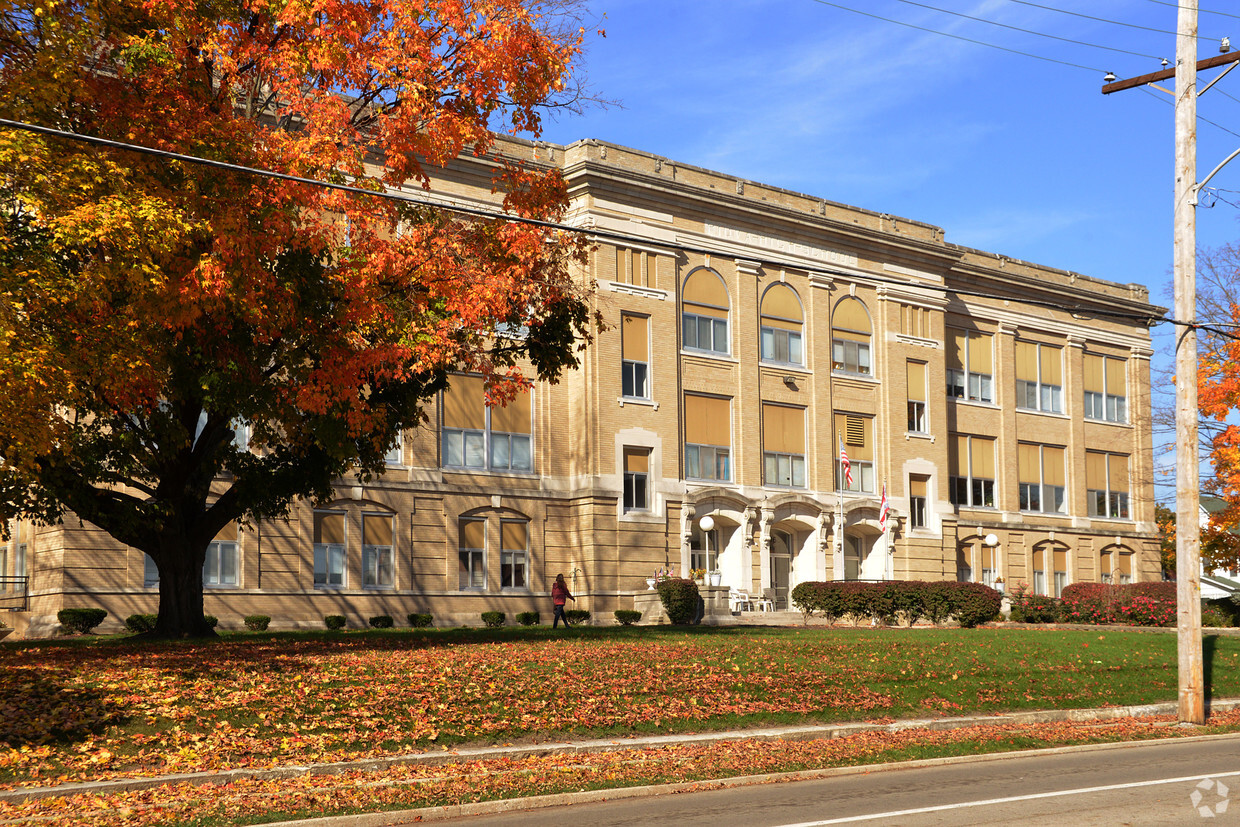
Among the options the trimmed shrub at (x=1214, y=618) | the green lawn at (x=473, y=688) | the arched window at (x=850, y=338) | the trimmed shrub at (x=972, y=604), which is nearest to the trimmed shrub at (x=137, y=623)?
the green lawn at (x=473, y=688)

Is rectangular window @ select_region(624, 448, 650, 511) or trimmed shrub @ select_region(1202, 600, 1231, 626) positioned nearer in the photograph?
trimmed shrub @ select_region(1202, 600, 1231, 626)

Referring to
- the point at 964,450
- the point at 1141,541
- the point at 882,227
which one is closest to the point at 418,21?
the point at 882,227

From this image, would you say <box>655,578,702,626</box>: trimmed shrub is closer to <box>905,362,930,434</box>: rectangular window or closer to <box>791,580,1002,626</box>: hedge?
<box>791,580,1002,626</box>: hedge

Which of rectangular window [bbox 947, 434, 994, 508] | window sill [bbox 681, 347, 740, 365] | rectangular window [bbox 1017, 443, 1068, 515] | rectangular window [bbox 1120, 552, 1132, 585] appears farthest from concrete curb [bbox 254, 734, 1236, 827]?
rectangular window [bbox 1120, 552, 1132, 585]

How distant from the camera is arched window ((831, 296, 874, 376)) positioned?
47812 mm

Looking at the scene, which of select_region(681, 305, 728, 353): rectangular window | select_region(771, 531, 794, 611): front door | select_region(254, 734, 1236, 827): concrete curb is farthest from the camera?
select_region(771, 531, 794, 611): front door

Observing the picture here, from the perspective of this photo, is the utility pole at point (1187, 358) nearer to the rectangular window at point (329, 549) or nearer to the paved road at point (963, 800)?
the paved road at point (963, 800)

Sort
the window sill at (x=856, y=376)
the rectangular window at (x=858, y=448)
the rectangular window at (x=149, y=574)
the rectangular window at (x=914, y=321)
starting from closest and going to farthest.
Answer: the rectangular window at (x=149, y=574) < the window sill at (x=856, y=376) < the rectangular window at (x=858, y=448) < the rectangular window at (x=914, y=321)

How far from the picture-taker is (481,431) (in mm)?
40656

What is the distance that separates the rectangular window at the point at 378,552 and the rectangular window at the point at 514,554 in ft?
12.5

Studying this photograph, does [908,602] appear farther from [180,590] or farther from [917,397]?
[180,590]

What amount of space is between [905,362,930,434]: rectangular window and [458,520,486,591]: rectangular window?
19.2m

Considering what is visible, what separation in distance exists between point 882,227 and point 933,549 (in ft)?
42.6

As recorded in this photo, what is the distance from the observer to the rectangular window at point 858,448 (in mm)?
47688
